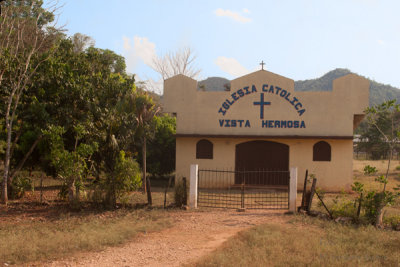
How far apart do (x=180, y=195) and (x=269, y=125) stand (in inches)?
269

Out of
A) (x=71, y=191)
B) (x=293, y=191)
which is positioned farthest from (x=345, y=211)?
(x=71, y=191)

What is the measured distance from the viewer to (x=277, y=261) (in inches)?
281

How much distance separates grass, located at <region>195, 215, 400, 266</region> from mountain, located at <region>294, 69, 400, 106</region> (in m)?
88.2

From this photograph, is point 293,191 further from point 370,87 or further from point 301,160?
point 370,87

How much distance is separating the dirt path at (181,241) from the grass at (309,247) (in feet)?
1.87

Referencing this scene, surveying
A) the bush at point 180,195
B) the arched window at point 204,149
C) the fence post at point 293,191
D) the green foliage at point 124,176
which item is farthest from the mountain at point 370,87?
the green foliage at point 124,176

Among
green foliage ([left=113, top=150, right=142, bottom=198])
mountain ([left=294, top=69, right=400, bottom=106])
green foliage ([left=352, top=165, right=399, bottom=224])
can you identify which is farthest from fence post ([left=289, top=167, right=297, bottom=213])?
mountain ([left=294, top=69, right=400, bottom=106])

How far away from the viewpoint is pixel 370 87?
340 ft

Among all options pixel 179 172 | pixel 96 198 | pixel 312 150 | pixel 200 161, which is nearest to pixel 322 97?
pixel 312 150

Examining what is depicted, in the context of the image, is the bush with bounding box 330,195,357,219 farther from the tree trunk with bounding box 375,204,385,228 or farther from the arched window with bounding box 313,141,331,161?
the arched window with bounding box 313,141,331,161

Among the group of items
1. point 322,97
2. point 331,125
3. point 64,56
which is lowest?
point 331,125

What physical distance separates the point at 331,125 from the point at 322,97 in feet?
Result: 4.61

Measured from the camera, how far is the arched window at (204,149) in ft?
58.2

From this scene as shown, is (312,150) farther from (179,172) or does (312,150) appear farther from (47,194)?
(47,194)
